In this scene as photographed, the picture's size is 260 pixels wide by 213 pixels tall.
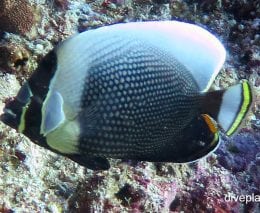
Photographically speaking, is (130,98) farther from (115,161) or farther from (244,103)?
(115,161)

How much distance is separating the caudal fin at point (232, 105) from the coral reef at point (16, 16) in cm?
191

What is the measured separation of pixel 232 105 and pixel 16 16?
2029 millimetres

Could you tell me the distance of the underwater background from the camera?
2287 mm

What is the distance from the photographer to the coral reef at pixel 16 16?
2.88 metres

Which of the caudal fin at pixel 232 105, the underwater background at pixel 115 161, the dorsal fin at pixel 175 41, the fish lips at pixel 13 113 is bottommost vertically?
the underwater background at pixel 115 161

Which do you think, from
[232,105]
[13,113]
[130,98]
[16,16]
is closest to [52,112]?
[13,113]

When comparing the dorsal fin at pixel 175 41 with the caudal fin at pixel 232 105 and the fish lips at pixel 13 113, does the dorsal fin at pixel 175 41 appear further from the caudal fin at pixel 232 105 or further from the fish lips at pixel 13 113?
the fish lips at pixel 13 113

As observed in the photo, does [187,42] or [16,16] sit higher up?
[187,42]

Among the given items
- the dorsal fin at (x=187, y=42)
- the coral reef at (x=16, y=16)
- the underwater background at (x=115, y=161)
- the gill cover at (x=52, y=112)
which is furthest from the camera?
the coral reef at (x=16, y=16)

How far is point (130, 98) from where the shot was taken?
4.43ft

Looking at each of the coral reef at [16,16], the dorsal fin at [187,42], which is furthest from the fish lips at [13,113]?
the coral reef at [16,16]

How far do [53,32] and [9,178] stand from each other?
48.5 inches

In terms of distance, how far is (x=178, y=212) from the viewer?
2.58 m

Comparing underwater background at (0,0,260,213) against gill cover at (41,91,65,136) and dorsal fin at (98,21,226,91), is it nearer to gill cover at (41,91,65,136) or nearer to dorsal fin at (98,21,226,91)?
gill cover at (41,91,65,136)
